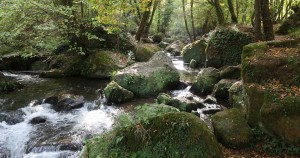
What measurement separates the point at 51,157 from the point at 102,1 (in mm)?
8252

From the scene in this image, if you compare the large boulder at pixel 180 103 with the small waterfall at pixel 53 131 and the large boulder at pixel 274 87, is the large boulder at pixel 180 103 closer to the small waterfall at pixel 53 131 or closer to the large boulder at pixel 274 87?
the small waterfall at pixel 53 131

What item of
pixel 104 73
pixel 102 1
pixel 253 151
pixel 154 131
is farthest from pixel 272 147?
pixel 104 73

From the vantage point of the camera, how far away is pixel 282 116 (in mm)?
7027

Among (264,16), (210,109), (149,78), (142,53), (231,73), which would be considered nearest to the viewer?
(210,109)

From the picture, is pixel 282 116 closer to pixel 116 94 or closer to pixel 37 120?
pixel 116 94

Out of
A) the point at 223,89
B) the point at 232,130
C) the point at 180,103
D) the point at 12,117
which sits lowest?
the point at 12,117

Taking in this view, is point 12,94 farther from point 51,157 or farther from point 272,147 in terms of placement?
point 272,147

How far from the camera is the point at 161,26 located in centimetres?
4412

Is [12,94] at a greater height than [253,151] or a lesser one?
greater

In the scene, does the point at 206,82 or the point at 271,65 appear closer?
the point at 271,65

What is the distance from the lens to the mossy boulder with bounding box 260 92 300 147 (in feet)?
22.4

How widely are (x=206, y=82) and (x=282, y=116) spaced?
21.9 feet

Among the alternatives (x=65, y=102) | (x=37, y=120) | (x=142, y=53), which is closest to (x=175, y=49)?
(x=142, y=53)

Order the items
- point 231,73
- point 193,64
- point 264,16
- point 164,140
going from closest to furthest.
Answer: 1. point 164,140
2. point 264,16
3. point 231,73
4. point 193,64
